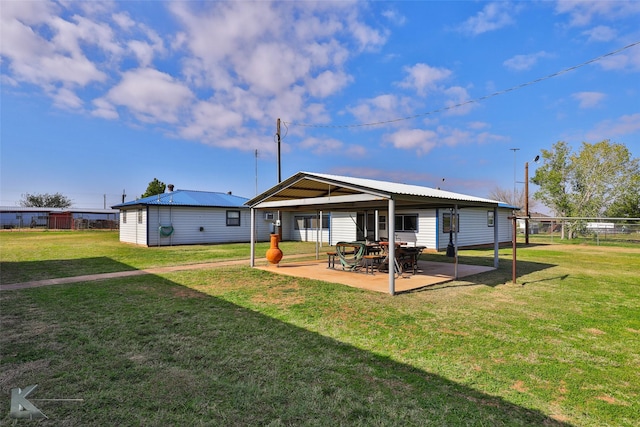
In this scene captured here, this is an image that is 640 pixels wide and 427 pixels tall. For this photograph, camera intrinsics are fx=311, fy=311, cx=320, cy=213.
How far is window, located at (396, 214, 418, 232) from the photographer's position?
17422mm

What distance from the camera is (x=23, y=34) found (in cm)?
743

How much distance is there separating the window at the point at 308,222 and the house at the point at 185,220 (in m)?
2.28

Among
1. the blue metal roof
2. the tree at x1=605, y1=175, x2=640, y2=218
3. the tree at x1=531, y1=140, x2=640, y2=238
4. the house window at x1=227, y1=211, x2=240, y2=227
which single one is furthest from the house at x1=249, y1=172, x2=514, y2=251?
the tree at x1=605, y1=175, x2=640, y2=218

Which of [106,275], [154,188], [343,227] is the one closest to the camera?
[106,275]

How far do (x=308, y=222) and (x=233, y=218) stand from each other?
18.2 ft

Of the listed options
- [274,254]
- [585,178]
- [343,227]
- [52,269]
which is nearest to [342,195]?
[274,254]

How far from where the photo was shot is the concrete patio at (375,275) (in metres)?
7.79

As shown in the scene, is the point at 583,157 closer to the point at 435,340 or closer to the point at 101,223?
the point at 435,340

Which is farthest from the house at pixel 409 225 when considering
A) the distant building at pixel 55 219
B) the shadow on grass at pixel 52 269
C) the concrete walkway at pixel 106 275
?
the distant building at pixel 55 219

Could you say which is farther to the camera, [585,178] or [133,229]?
[585,178]

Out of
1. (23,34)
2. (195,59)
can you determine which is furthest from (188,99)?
(23,34)

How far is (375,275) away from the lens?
938 cm

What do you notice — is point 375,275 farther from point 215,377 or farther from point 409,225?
point 409,225

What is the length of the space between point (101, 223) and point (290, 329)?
45.4 m
